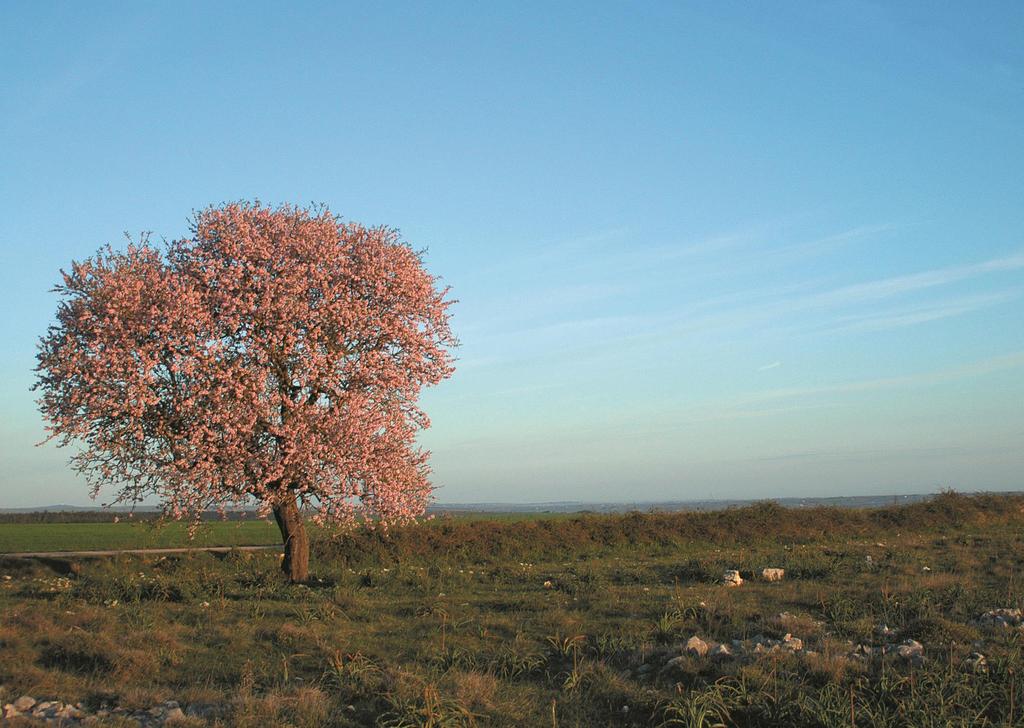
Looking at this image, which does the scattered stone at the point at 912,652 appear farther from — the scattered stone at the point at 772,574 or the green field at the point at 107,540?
the green field at the point at 107,540

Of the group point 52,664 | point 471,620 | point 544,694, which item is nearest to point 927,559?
point 471,620

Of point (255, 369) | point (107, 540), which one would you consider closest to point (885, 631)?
point (255, 369)

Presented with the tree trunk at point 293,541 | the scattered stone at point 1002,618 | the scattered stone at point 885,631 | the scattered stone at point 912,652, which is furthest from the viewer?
the tree trunk at point 293,541

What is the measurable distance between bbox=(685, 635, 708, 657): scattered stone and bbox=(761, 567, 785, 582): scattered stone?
381 inches

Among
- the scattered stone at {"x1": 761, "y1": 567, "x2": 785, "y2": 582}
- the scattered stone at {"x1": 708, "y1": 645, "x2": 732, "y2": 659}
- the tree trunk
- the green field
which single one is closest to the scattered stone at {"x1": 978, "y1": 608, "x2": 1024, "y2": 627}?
the scattered stone at {"x1": 708, "y1": 645, "x2": 732, "y2": 659}

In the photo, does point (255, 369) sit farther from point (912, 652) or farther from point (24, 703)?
point (912, 652)

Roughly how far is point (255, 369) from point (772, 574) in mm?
15127

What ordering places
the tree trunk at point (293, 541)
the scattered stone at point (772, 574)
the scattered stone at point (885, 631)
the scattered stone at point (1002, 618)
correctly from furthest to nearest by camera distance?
the tree trunk at point (293, 541), the scattered stone at point (772, 574), the scattered stone at point (1002, 618), the scattered stone at point (885, 631)

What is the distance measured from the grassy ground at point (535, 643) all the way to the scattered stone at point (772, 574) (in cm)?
63

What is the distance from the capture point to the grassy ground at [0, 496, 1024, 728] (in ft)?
31.6

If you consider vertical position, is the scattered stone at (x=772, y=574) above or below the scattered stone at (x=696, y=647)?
below

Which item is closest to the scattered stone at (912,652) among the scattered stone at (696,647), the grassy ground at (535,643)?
the grassy ground at (535,643)

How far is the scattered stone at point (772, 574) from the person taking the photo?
20.8 meters

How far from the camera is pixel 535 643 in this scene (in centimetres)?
1334
